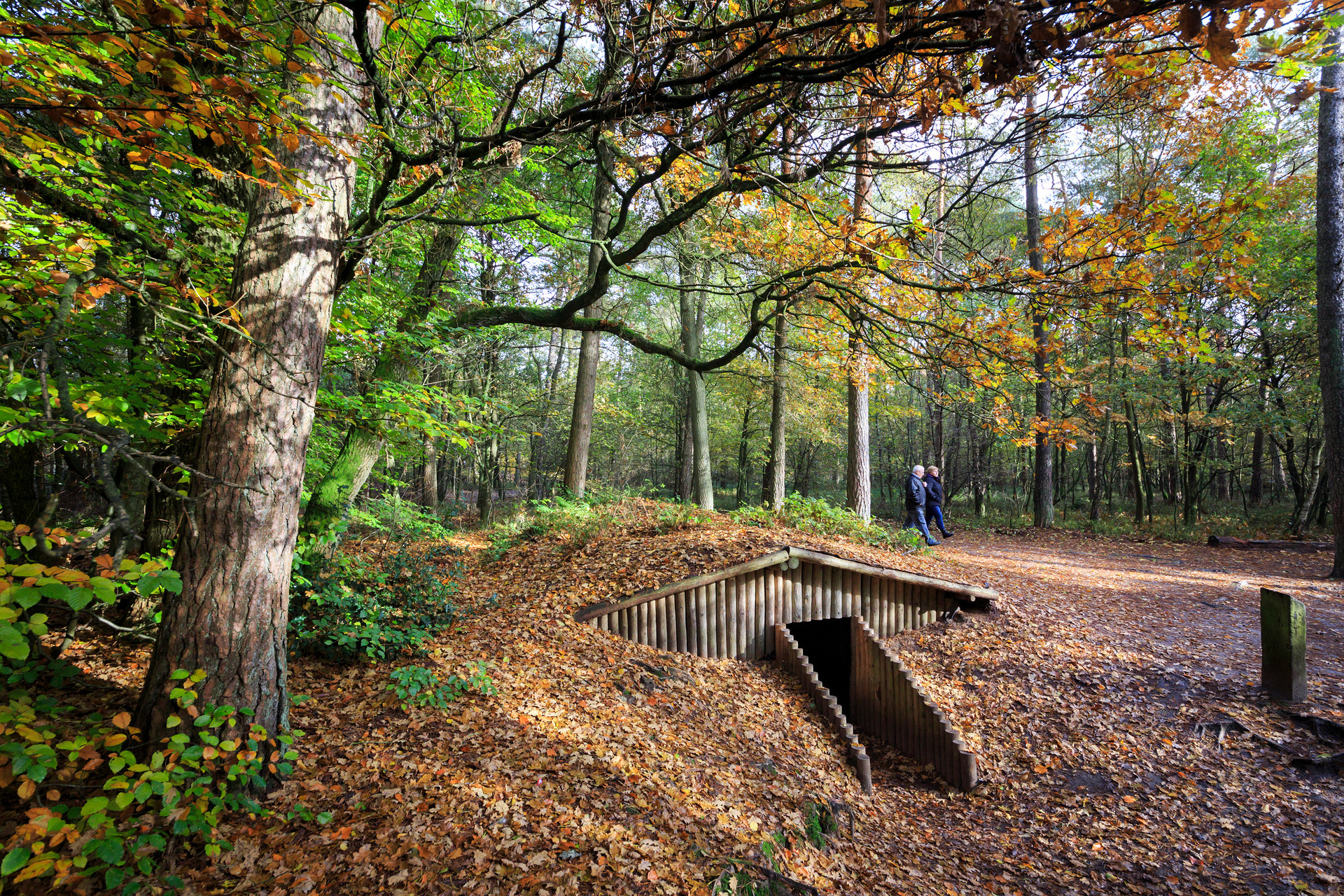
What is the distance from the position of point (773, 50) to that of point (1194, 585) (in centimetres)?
1158

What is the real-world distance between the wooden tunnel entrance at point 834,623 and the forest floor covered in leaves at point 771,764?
257 millimetres

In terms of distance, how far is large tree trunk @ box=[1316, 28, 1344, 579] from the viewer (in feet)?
30.8

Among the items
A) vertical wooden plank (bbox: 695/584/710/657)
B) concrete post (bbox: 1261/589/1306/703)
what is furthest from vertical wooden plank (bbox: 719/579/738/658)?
concrete post (bbox: 1261/589/1306/703)

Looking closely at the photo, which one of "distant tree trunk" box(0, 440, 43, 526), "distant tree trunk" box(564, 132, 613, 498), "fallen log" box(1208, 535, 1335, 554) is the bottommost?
"fallen log" box(1208, 535, 1335, 554)

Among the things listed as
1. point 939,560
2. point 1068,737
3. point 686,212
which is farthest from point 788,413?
point 686,212

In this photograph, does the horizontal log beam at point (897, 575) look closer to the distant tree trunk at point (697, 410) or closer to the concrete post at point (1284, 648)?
the concrete post at point (1284, 648)

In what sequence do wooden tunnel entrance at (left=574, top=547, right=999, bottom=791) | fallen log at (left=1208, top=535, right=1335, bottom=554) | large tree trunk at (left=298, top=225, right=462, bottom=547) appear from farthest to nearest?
1. fallen log at (left=1208, top=535, right=1335, bottom=554)
2. wooden tunnel entrance at (left=574, top=547, right=999, bottom=791)
3. large tree trunk at (left=298, top=225, right=462, bottom=547)

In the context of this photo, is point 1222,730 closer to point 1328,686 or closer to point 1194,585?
point 1328,686

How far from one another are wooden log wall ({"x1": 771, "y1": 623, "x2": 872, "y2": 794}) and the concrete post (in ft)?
14.2

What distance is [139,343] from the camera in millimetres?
4535

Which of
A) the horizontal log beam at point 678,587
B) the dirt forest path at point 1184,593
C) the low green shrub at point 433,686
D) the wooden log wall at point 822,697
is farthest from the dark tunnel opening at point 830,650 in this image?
the low green shrub at point 433,686

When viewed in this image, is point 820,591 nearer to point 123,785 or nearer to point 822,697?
point 822,697

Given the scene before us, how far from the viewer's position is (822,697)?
6.58 meters

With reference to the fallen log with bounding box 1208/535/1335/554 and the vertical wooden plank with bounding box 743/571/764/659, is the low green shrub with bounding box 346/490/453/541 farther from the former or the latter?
the fallen log with bounding box 1208/535/1335/554
